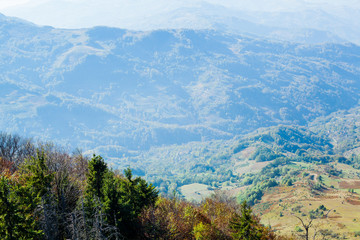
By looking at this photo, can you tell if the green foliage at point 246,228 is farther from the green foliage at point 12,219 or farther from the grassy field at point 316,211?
the grassy field at point 316,211

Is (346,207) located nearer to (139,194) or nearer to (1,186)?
(139,194)

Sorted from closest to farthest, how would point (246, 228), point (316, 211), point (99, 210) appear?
1. point (99, 210)
2. point (246, 228)
3. point (316, 211)

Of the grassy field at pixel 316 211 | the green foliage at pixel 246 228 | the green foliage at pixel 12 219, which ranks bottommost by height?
the grassy field at pixel 316 211

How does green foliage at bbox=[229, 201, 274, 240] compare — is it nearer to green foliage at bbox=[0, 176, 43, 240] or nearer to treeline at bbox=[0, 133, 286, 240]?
treeline at bbox=[0, 133, 286, 240]

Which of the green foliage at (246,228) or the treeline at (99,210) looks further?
the green foliage at (246,228)

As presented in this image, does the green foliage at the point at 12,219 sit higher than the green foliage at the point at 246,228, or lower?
higher

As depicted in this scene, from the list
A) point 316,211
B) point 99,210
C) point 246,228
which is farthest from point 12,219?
point 316,211

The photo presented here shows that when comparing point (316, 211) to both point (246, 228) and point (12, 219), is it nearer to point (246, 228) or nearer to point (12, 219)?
point (246, 228)

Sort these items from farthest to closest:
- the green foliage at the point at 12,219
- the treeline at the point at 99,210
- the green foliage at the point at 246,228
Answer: the green foliage at the point at 246,228
the treeline at the point at 99,210
the green foliage at the point at 12,219

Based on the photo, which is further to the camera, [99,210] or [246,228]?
[246,228]

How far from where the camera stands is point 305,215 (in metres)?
150

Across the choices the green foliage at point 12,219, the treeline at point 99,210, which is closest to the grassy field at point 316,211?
the treeline at point 99,210

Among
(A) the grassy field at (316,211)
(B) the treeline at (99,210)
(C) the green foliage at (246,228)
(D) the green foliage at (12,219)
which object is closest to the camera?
(D) the green foliage at (12,219)

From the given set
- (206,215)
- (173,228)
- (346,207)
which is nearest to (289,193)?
(346,207)
